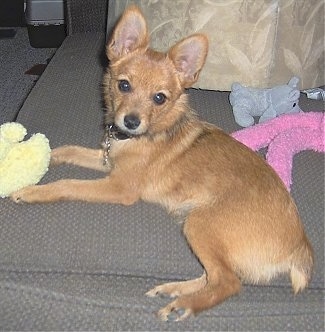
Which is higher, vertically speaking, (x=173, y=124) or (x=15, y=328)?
(x=173, y=124)

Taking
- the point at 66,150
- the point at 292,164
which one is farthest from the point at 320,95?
the point at 66,150

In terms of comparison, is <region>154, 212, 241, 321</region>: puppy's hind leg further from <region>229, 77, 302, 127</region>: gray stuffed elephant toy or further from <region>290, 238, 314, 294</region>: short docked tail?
<region>229, 77, 302, 127</region>: gray stuffed elephant toy

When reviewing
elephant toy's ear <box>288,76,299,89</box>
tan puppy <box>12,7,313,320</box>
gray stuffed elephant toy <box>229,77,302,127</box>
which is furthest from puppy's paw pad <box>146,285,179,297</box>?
elephant toy's ear <box>288,76,299,89</box>

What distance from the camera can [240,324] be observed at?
1575mm

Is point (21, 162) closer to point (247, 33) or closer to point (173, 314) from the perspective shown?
point (173, 314)

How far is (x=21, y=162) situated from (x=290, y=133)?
1.00m

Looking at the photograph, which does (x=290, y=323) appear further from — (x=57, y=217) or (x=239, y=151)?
(x=57, y=217)

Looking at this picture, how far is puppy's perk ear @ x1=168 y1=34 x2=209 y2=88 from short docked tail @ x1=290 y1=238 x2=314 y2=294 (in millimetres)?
720

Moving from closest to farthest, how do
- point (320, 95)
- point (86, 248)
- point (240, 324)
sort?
point (240, 324) < point (86, 248) < point (320, 95)

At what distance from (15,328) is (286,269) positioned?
81 cm

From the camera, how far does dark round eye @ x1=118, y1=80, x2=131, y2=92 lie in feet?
6.45

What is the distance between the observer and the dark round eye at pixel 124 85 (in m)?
1.97

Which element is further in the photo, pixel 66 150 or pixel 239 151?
pixel 66 150

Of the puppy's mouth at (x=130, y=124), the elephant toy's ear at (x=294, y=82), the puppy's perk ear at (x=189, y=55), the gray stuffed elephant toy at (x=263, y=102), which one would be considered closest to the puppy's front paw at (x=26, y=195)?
the puppy's mouth at (x=130, y=124)
